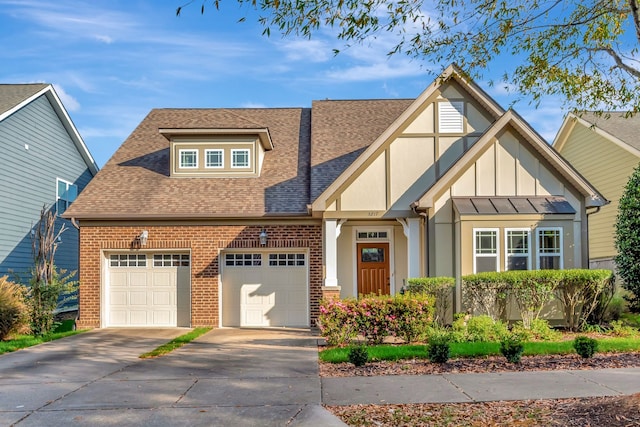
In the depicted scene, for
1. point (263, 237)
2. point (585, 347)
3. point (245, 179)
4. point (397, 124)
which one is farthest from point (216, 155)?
point (585, 347)

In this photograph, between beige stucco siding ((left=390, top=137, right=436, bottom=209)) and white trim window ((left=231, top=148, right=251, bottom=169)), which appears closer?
beige stucco siding ((left=390, top=137, right=436, bottom=209))

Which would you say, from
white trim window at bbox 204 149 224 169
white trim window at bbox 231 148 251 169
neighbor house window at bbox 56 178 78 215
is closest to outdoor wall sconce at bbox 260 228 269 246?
white trim window at bbox 231 148 251 169

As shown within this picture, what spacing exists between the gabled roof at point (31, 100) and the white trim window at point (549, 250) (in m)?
15.2

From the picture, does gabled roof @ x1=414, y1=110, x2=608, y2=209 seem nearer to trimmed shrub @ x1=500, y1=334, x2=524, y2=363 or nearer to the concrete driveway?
the concrete driveway

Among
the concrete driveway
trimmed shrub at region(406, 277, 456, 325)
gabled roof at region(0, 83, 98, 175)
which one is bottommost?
the concrete driveway

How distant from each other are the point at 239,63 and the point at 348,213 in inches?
270

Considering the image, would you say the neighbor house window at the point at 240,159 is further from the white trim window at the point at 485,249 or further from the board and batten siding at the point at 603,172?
the board and batten siding at the point at 603,172

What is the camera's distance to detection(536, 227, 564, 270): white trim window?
1403 centimetres

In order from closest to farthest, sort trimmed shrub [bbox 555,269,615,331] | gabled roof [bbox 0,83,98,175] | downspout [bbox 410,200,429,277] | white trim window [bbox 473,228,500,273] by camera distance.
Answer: trimmed shrub [bbox 555,269,615,331] → white trim window [bbox 473,228,500,273] → downspout [bbox 410,200,429,277] → gabled roof [bbox 0,83,98,175]

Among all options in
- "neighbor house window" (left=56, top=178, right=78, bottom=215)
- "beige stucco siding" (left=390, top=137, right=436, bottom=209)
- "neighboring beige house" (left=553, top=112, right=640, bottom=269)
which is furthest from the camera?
"neighbor house window" (left=56, top=178, right=78, bottom=215)

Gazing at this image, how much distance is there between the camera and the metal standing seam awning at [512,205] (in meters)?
14.0

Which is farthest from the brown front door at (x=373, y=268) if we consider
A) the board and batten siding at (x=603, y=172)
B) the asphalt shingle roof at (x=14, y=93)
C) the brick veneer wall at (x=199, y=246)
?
the asphalt shingle roof at (x=14, y=93)

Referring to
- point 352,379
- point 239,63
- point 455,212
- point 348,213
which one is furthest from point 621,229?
point 239,63

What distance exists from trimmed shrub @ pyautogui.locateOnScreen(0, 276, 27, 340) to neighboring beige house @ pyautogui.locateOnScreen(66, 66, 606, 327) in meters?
1.90
